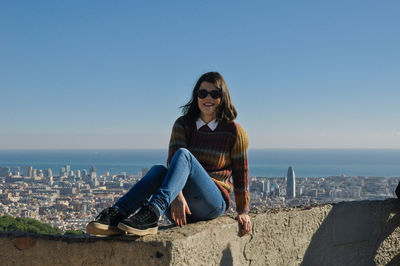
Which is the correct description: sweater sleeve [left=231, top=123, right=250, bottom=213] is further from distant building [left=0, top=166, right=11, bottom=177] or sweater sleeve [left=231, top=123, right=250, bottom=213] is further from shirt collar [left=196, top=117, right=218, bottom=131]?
distant building [left=0, top=166, right=11, bottom=177]

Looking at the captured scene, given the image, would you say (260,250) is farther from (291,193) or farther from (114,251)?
(291,193)

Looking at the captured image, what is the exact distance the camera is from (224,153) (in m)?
2.28

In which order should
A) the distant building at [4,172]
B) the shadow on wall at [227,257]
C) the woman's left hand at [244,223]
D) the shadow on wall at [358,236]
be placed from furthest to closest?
the distant building at [4,172] < the shadow on wall at [358,236] < the woman's left hand at [244,223] < the shadow on wall at [227,257]

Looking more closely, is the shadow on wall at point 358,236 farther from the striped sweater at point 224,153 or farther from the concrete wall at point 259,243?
the striped sweater at point 224,153

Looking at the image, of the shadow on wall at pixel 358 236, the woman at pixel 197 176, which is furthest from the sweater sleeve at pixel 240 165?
the shadow on wall at pixel 358 236

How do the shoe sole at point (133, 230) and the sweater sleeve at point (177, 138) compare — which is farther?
the sweater sleeve at point (177, 138)

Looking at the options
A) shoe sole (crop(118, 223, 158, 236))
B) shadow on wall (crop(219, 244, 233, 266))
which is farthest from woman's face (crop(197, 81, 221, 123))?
shoe sole (crop(118, 223, 158, 236))

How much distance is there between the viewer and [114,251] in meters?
1.68

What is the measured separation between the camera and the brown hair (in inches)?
94.2

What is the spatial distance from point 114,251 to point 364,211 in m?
1.53

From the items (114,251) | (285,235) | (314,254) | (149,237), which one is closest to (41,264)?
(114,251)

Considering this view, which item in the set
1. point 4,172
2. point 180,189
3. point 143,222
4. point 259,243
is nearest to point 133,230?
point 143,222

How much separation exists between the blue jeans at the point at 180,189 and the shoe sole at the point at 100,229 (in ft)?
0.52

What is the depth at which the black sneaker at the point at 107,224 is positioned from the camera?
164cm
